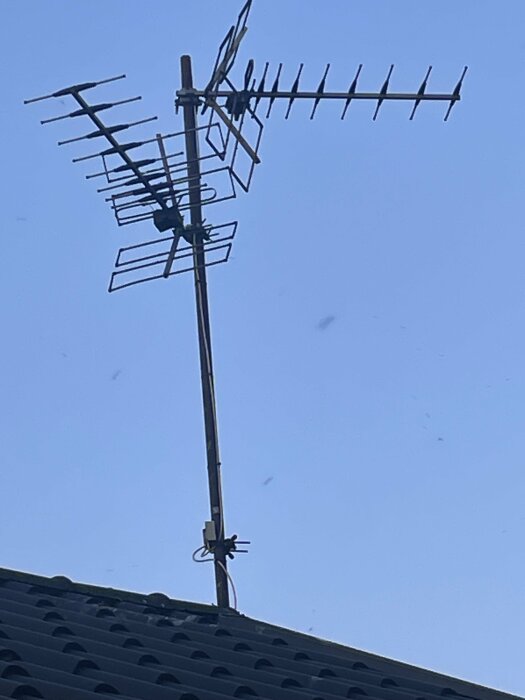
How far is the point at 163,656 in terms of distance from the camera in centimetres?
402

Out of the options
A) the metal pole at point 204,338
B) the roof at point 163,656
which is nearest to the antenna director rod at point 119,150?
the metal pole at point 204,338

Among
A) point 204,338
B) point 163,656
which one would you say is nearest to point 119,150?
point 204,338

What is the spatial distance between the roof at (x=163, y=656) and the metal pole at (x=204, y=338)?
826mm

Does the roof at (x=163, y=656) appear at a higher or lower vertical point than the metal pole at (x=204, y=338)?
lower

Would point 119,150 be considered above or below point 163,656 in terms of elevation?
above

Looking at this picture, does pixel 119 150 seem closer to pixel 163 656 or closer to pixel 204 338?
pixel 204 338

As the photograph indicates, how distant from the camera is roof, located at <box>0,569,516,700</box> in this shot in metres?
3.45

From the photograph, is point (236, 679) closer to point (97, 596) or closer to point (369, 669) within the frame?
point (369, 669)

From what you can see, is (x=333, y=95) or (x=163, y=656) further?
(x=333, y=95)

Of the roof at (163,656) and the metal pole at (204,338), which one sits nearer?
the roof at (163,656)

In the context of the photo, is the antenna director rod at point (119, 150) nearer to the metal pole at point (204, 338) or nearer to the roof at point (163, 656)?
the metal pole at point (204, 338)

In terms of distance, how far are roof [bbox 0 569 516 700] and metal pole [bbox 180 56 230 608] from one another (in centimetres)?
83

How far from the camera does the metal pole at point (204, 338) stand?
5953 millimetres

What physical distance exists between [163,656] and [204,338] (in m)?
2.51
